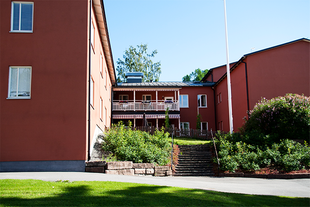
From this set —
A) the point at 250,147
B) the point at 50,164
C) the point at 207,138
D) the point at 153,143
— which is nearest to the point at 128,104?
the point at 207,138

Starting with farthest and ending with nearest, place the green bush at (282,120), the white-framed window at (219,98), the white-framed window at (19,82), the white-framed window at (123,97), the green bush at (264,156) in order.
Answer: the white-framed window at (123,97), the white-framed window at (219,98), the green bush at (282,120), the green bush at (264,156), the white-framed window at (19,82)

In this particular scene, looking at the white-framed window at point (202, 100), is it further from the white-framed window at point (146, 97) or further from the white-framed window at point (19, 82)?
the white-framed window at point (19, 82)

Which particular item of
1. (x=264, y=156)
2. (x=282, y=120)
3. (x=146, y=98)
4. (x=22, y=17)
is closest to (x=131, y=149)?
(x=264, y=156)

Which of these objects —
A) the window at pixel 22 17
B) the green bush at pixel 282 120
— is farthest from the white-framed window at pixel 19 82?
the green bush at pixel 282 120

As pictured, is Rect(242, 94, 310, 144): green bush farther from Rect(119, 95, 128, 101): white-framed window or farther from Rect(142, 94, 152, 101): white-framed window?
Rect(119, 95, 128, 101): white-framed window

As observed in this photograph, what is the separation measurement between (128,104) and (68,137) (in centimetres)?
1834

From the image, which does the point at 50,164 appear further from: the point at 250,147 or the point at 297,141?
the point at 297,141

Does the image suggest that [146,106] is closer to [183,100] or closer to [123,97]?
[123,97]

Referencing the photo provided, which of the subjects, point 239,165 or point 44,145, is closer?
point 44,145

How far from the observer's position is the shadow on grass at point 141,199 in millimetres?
6448

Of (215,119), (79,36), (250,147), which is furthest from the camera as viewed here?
(215,119)

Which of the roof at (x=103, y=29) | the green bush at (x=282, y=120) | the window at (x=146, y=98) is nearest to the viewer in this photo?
the roof at (x=103, y=29)

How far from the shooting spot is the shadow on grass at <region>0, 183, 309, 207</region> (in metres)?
6.45

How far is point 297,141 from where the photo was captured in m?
16.9
